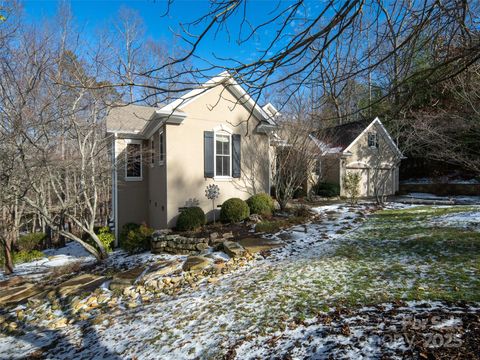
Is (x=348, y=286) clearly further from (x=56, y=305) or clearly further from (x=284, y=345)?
(x=56, y=305)

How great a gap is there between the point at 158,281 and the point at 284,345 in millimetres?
3434

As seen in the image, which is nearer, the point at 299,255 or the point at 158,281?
the point at 158,281

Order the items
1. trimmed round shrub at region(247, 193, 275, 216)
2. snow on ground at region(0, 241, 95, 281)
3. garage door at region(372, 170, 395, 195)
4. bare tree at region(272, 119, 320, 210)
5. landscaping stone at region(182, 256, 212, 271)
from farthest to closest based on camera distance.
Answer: garage door at region(372, 170, 395, 195), bare tree at region(272, 119, 320, 210), trimmed round shrub at region(247, 193, 275, 216), snow on ground at region(0, 241, 95, 281), landscaping stone at region(182, 256, 212, 271)

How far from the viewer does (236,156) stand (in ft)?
34.3

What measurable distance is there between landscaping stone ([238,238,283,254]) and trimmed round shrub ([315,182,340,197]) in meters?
9.79

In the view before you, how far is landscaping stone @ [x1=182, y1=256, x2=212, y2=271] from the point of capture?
595 cm

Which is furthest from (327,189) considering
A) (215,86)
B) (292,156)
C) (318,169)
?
(215,86)

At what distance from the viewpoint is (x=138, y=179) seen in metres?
11.4

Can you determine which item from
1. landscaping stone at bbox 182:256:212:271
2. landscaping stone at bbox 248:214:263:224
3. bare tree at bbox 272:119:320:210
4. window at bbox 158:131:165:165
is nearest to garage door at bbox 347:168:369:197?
bare tree at bbox 272:119:320:210

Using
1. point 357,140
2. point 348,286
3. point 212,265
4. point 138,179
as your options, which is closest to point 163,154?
point 138,179

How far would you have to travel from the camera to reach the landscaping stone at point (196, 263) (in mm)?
5950

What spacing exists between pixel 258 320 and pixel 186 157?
6.81m

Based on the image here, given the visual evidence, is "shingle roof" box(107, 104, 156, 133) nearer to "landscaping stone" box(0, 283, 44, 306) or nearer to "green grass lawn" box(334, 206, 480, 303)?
"landscaping stone" box(0, 283, 44, 306)

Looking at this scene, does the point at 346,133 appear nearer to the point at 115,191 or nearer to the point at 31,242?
the point at 115,191
